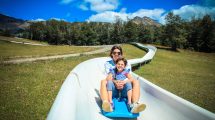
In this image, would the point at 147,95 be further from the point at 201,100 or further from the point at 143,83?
the point at 201,100

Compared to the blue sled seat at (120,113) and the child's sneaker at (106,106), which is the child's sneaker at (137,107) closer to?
the blue sled seat at (120,113)

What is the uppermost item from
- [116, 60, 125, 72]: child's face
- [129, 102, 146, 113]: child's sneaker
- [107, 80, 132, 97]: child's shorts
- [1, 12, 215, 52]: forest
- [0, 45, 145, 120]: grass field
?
[1, 12, 215, 52]: forest

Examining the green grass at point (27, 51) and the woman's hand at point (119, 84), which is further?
the green grass at point (27, 51)

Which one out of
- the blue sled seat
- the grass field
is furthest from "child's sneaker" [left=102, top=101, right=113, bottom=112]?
the grass field

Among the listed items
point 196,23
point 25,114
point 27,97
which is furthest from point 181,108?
point 196,23

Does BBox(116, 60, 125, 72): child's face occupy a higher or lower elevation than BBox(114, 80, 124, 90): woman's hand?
higher

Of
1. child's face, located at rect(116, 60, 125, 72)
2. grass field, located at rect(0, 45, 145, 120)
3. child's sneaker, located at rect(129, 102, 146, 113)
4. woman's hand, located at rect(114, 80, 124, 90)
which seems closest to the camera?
child's sneaker, located at rect(129, 102, 146, 113)

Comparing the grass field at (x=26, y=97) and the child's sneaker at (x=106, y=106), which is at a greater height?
the child's sneaker at (x=106, y=106)

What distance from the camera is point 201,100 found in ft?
27.8

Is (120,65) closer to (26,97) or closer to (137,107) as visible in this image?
(137,107)

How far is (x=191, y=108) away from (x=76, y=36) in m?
95.6

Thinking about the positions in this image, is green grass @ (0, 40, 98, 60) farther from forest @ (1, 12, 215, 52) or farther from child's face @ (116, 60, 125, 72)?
forest @ (1, 12, 215, 52)

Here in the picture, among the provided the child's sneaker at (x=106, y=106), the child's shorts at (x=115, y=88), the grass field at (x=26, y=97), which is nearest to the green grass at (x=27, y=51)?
the grass field at (x=26, y=97)

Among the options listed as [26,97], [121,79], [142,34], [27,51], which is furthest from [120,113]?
[142,34]
